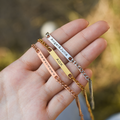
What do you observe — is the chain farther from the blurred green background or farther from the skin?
the blurred green background

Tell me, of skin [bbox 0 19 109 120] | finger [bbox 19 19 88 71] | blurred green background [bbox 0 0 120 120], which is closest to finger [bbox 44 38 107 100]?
skin [bbox 0 19 109 120]

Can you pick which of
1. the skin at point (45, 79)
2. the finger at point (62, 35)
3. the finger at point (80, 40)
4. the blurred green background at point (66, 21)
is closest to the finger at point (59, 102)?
the skin at point (45, 79)

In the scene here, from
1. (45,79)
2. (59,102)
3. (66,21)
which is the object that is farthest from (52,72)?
(66,21)

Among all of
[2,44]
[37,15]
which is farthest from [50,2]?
[2,44]

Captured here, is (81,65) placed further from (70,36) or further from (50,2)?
(50,2)

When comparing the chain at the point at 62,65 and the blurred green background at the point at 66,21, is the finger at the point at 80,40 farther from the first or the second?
the blurred green background at the point at 66,21

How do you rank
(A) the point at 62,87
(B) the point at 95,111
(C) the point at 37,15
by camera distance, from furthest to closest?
(C) the point at 37,15
(B) the point at 95,111
(A) the point at 62,87
